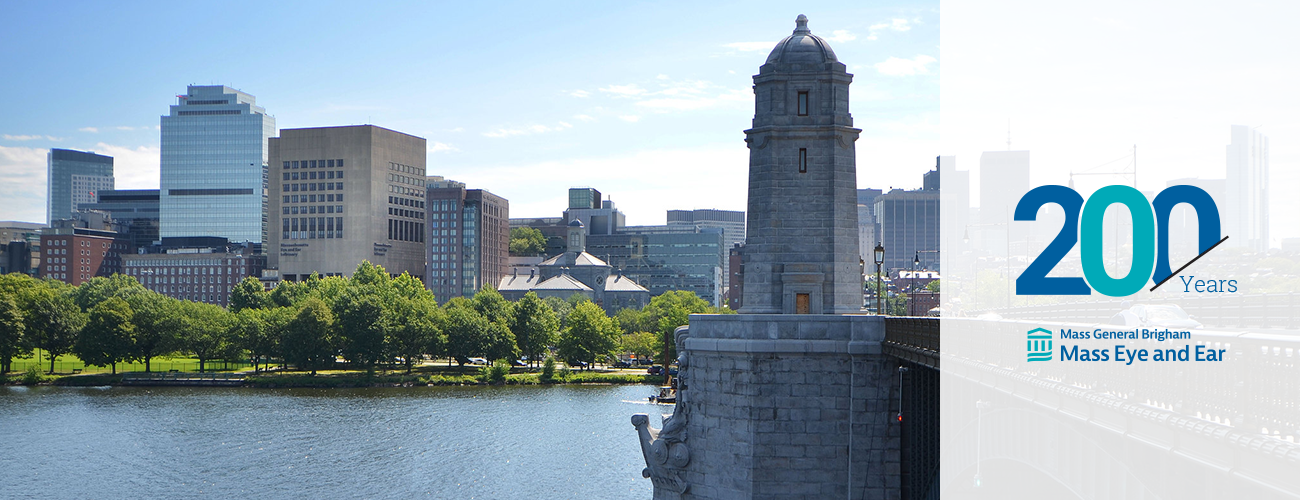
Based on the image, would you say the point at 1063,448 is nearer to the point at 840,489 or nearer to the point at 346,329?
the point at 840,489

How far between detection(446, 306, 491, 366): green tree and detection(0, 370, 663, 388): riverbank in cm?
251

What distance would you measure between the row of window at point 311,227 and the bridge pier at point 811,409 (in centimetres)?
17040

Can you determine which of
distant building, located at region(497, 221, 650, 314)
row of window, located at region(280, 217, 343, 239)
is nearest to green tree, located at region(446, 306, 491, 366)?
distant building, located at region(497, 221, 650, 314)

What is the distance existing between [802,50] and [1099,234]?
1492cm

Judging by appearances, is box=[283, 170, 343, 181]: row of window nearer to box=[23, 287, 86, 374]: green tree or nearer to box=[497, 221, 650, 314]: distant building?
box=[497, 221, 650, 314]: distant building

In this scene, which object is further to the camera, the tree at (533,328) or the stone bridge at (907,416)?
the tree at (533,328)

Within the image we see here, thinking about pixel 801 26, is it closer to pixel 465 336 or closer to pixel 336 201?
pixel 465 336

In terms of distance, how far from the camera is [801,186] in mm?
30562

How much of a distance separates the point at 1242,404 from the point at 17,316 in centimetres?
10336

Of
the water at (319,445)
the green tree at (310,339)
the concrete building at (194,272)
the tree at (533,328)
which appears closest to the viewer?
the water at (319,445)

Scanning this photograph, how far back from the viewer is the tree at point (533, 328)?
105 m

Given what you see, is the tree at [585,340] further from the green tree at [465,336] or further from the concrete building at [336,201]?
the concrete building at [336,201]

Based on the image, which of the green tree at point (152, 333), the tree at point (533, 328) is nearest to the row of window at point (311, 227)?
the green tree at point (152, 333)

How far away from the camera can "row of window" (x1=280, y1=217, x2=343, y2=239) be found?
18762 centimetres
